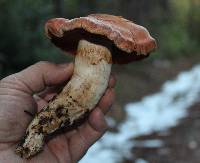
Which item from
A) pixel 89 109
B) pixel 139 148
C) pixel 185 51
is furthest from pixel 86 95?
pixel 185 51

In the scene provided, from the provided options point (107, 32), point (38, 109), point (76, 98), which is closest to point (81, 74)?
point (76, 98)

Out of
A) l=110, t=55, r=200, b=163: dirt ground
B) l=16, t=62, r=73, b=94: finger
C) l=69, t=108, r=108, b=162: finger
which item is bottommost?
l=110, t=55, r=200, b=163: dirt ground

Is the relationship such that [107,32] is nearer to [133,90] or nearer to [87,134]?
[87,134]

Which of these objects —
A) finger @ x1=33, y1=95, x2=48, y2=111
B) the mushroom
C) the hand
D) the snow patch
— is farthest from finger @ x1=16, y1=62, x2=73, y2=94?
the snow patch

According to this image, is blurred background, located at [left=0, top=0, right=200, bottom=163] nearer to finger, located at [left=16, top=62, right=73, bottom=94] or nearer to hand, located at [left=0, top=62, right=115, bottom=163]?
hand, located at [left=0, top=62, right=115, bottom=163]

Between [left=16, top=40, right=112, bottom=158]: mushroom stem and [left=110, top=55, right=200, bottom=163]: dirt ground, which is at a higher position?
[left=16, top=40, right=112, bottom=158]: mushroom stem

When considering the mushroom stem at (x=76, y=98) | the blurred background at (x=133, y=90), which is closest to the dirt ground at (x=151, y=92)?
the blurred background at (x=133, y=90)
